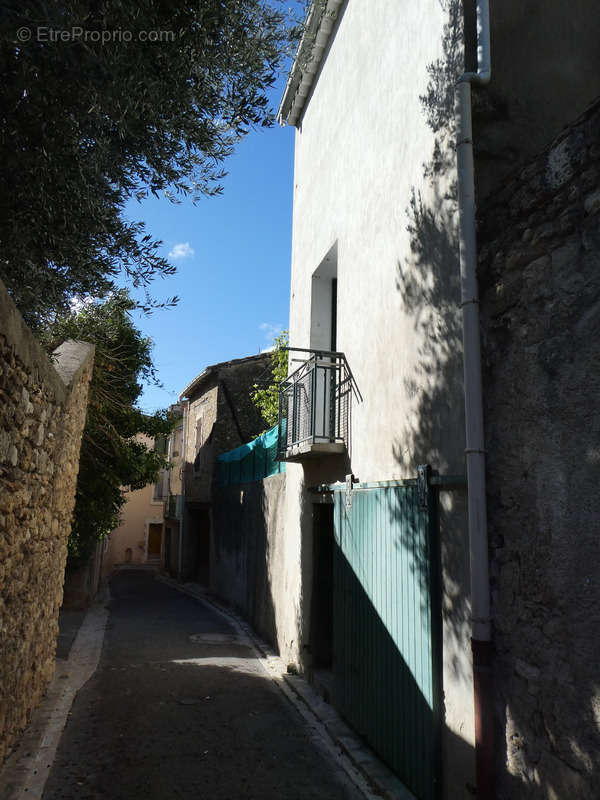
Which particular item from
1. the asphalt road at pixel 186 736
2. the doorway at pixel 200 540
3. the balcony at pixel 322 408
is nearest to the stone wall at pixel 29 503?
the asphalt road at pixel 186 736

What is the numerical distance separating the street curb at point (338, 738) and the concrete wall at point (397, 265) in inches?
17.4

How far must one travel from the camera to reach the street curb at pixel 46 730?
4559 millimetres

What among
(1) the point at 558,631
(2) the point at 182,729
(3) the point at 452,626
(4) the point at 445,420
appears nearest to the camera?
(1) the point at 558,631

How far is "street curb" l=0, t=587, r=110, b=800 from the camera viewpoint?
4559 mm

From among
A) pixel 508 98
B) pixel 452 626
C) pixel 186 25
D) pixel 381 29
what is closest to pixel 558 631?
pixel 452 626

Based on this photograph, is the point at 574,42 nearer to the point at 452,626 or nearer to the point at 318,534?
the point at 452,626

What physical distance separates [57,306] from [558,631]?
15.1 feet

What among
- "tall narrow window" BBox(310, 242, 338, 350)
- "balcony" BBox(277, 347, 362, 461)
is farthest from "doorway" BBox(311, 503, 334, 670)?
"tall narrow window" BBox(310, 242, 338, 350)

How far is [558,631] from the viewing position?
3322 millimetres

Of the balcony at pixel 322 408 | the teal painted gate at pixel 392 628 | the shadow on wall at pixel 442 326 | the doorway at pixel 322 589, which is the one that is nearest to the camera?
the shadow on wall at pixel 442 326

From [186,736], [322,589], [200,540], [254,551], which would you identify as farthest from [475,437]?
[200,540]

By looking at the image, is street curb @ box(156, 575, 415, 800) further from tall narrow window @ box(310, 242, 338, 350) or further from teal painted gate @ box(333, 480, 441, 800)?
tall narrow window @ box(310, 242, 338, 350)

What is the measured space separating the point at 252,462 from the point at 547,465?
35.3ft

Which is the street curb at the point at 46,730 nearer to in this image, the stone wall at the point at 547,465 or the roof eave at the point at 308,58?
the stone wall at the point at 547,465
